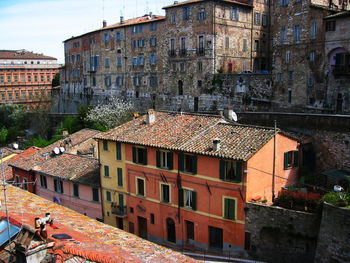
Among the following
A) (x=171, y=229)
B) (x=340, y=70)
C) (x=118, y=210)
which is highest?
(x=340, y=70)

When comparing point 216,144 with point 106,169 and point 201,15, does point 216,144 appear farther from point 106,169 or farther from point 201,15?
point 201,15

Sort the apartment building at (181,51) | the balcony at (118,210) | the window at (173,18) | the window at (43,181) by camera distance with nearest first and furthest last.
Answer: the balcony at (118,210) < the window at (43,181) < the apartment building at (181,51) < the window at (173,18)

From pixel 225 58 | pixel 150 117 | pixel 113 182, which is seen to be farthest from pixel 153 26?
pixel 113 182

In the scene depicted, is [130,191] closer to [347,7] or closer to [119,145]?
A: [119,145]

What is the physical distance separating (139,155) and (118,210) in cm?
453

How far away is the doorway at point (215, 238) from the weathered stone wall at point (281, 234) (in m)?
1.90

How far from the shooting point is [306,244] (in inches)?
784

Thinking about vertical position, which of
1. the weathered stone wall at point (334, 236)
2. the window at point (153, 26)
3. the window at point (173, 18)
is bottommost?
the weathered stone wall at point (334, 236)

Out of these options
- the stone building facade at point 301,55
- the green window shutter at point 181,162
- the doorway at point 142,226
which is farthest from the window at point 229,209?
the stone building facade at point 301,55

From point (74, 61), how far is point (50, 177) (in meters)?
42.2

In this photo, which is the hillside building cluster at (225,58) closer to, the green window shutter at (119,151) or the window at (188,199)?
the window at (188,199)

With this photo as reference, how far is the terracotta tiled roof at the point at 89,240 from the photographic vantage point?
394 inches

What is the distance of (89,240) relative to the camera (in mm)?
11438

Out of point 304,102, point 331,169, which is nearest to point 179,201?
point 331,169
